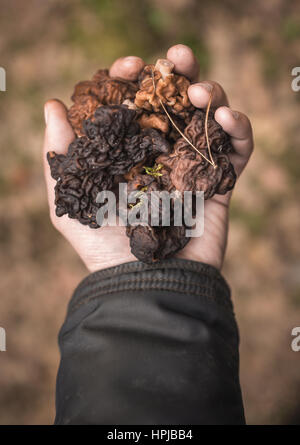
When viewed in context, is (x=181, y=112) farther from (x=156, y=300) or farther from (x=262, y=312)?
(x=262, y=312)

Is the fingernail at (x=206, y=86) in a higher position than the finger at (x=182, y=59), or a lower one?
lower

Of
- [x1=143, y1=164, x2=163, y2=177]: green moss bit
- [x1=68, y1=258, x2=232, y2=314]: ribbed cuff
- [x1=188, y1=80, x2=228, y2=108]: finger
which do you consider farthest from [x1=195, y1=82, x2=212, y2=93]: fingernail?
A: [x1=68, y1=258, x2=232, y2=314]: ribbed cuff

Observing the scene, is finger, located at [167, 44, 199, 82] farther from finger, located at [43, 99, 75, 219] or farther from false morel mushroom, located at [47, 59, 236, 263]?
finger, located at [43, 99, 75, 219]

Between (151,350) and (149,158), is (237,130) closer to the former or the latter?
(149,158)

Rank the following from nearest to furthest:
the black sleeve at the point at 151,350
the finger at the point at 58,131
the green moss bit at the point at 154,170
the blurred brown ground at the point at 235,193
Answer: the black sleeve at the point at 151,350, the green moss bit at the point at 154,170, the finger at the point at 58,131, the blurred brown ground at the point at 235,193

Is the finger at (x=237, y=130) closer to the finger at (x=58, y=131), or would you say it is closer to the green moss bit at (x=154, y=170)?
the green moss bit at (x=154, y=170)

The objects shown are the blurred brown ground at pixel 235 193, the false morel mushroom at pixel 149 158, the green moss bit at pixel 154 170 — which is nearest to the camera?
the false morel mushroom at pixel 149 158

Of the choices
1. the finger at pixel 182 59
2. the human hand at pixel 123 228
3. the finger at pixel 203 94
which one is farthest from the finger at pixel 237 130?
the finger at pixel 182 59

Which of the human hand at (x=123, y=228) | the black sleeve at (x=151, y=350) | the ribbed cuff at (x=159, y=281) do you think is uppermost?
the human hand at (x=123, y=228)
